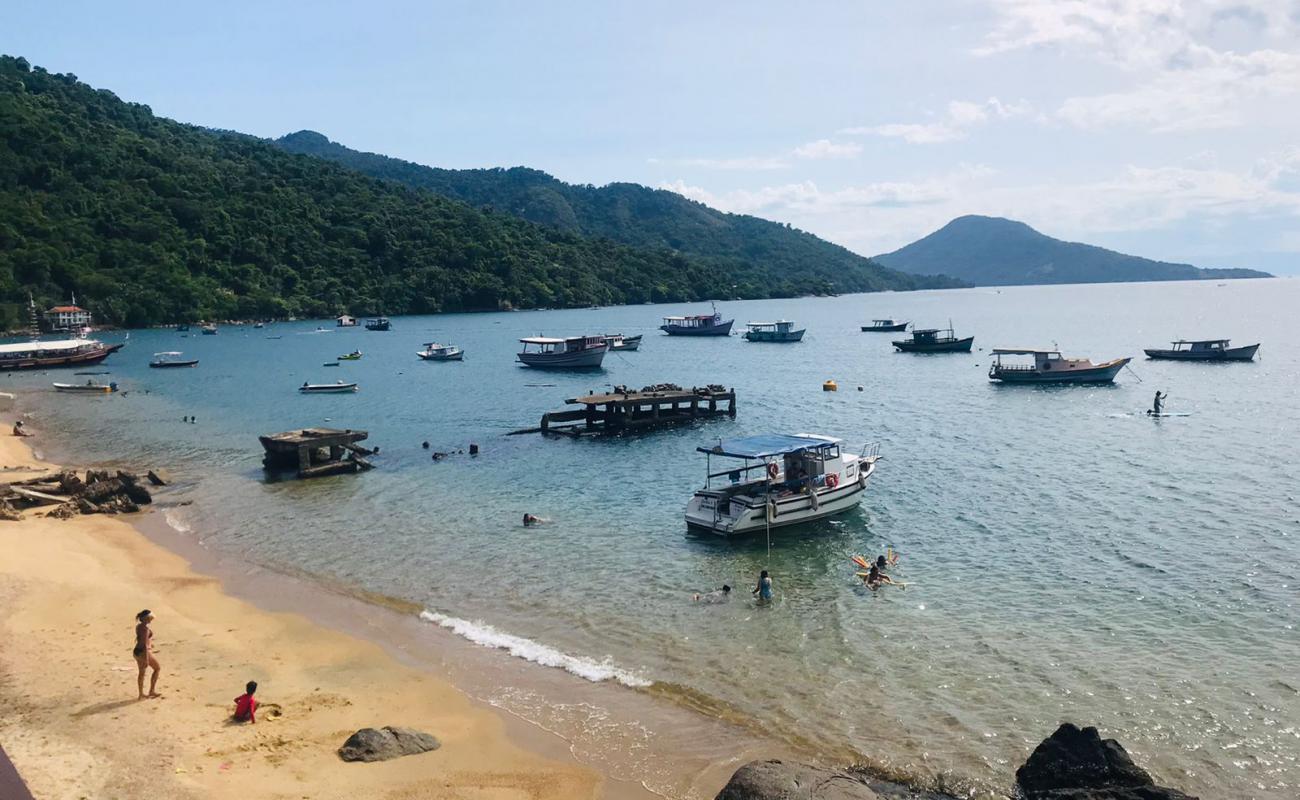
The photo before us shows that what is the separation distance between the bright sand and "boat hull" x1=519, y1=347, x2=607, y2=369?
68192 millimetres

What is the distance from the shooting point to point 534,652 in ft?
72.6

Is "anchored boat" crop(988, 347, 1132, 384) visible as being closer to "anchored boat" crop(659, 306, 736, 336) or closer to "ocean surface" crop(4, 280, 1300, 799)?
"ocean surface" crop(4, 280, 1300, 799)

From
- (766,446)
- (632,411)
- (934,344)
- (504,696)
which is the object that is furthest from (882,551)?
(934,344)

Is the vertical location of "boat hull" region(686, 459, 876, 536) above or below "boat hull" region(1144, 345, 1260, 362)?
below

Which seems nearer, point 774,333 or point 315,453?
point 315,453

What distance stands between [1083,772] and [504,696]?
1189 cm

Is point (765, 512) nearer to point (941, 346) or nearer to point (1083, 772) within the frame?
point (1083, 772)

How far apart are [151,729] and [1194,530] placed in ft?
112

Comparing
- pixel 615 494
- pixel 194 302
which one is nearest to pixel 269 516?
pixel 615 494

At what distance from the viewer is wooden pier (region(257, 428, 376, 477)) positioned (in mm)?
43312

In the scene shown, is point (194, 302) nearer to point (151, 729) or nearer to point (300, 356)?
point (300, 356)

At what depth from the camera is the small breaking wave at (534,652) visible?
67.6ft

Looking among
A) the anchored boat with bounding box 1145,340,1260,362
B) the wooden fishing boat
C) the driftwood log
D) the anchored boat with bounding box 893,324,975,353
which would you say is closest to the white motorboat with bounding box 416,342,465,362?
the wooden fishing boat

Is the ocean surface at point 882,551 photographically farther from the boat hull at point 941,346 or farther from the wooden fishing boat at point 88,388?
the boat hull at point 941,346
